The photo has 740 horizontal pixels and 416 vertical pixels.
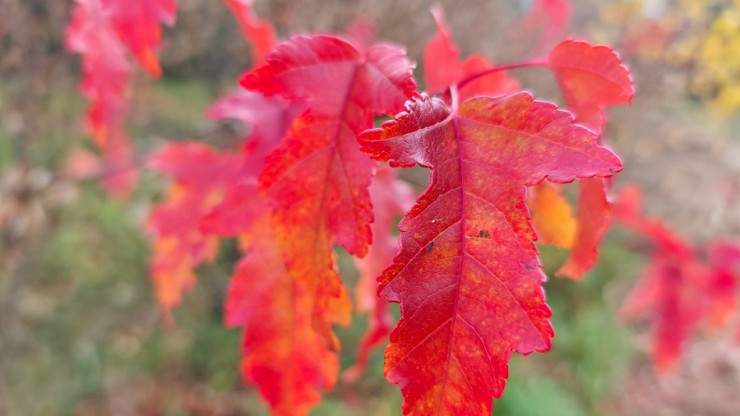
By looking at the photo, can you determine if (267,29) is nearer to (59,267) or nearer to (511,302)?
(511,302)

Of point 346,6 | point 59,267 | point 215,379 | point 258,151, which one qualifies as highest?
point 258,151

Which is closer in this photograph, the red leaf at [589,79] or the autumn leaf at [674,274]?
the red leaf at [589,79]

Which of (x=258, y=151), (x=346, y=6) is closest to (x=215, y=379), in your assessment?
(x=346, y=6)

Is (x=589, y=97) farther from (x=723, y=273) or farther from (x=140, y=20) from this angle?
(x=723, y=273)

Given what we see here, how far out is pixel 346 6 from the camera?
2332mm

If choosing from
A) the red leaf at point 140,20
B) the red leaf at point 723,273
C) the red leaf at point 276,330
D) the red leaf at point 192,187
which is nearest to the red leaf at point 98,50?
the red leaf at point 140,20

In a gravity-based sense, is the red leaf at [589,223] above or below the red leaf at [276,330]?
above

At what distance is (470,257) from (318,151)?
0.53 feet

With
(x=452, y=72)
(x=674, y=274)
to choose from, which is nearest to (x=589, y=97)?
(x=452, y=72)

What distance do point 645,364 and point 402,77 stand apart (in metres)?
4.32

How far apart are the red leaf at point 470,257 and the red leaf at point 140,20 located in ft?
1.81

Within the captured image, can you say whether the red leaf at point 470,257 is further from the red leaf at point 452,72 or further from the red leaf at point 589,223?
the red leaf at point 452,72

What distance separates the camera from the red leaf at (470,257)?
34cm

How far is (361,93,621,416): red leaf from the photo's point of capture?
341 mm
